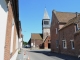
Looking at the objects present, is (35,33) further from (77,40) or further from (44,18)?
(77,40)

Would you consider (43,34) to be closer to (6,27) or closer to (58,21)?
(58,21)

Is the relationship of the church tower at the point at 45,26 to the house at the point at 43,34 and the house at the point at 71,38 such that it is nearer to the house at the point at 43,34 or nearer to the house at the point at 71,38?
the house at the point at 43,34

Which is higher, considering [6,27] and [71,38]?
[6,27]

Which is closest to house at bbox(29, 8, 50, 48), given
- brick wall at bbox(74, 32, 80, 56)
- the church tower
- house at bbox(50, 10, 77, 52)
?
the church tower

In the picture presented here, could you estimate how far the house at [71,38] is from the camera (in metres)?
22.3

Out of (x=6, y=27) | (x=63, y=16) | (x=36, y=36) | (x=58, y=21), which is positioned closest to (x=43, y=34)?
(x=36, y=36)

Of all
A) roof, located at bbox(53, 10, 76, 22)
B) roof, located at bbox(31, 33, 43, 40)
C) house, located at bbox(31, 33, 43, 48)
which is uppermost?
roof, located at bbox(53, 10, 76, 22)

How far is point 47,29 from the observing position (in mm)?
76125

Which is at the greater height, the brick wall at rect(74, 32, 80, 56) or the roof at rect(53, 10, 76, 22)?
the roof at rect(53, 10, 76, 22)

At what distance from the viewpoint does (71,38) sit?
80.7ft

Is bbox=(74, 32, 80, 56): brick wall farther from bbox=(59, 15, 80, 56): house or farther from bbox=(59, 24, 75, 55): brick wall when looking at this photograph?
bbox=(59, 24, 75, 55): brick wall

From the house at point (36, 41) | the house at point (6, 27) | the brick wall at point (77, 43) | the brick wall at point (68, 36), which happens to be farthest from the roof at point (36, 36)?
the house at point (6, 27)

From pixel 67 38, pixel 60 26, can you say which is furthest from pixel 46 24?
pixel 67 38

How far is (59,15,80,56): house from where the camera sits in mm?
22300
